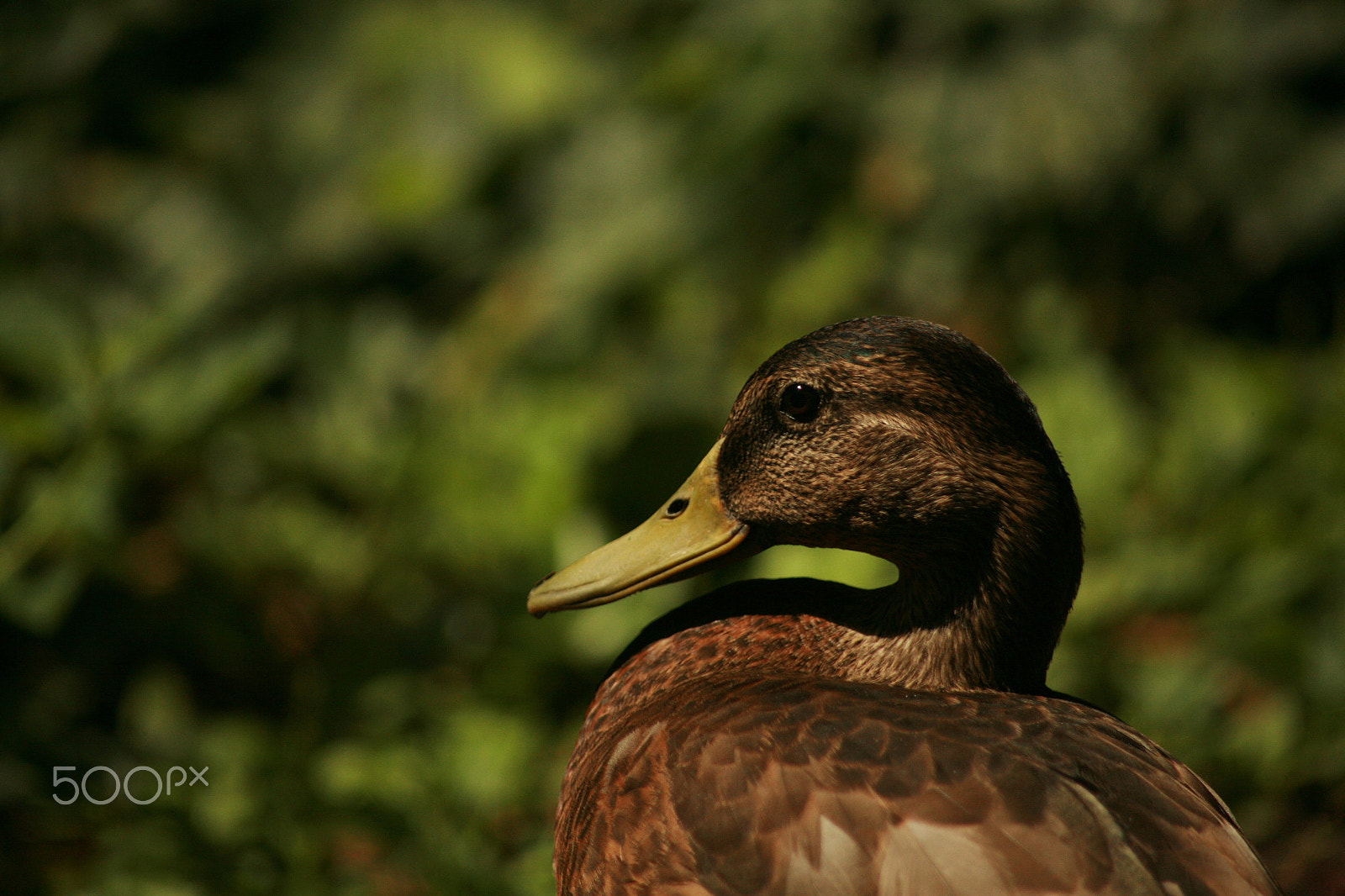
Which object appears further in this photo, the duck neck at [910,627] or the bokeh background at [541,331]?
the bokeh background at [541,331]

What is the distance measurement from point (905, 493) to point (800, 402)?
0.58ft

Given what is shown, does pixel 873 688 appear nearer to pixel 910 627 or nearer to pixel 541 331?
pixel 910 627

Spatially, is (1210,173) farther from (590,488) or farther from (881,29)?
(590,488)

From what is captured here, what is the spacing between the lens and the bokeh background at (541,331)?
2.08 meters

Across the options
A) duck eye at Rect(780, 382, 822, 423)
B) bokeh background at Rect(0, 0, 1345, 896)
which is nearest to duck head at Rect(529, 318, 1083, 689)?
duck eye at Rect(780, 382, 822, 423)

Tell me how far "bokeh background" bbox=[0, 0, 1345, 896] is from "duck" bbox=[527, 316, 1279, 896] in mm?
566

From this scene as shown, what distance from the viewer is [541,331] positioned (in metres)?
3.14

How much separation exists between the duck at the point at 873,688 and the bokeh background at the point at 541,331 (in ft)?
1.86

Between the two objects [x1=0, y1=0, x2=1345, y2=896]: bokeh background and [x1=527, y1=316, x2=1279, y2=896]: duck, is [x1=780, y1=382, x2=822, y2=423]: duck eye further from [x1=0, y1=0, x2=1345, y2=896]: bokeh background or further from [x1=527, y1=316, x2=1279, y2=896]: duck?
[x1=0, y1=0, x2=1345, y2=896]: bokeh background

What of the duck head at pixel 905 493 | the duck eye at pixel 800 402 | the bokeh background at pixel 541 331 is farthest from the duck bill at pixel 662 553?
the bokeh background at pixel 541 331

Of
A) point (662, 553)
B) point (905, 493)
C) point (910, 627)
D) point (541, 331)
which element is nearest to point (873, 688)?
point (910, 627)

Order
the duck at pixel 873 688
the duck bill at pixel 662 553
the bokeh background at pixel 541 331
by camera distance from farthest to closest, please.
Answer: the bokeh background at pixel 541 331, the duck bill at pixel 662 553, the duck at pixel 873 688

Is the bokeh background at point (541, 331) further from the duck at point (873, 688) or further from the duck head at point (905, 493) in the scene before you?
the duck head at point (905, 493)

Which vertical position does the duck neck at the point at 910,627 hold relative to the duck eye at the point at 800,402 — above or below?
below
